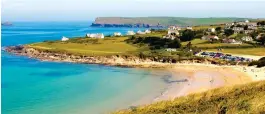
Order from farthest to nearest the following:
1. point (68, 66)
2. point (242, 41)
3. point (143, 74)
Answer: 1. point (242, 41)
2. point (68, 66)
3. point (143, 74)

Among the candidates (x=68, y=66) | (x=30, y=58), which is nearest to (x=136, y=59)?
(x=68, y=66)

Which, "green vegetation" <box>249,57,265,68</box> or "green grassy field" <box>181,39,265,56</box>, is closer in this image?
"green vegetation" <box>249,57,265,68</box>

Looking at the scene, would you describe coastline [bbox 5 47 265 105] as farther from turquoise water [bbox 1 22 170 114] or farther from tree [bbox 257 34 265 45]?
tree [bbox 257 34 265 45]

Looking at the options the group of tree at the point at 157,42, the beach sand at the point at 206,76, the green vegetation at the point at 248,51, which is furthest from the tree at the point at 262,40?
the beach sand at the point at 206,76

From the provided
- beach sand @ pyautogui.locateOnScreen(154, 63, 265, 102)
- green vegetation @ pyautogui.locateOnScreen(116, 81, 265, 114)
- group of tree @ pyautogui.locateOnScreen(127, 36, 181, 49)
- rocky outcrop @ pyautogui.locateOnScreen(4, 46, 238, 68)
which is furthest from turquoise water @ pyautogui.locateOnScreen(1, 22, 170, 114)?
group of tree @ pyautogui.locateOnScreen(127, 36, 181, 49)

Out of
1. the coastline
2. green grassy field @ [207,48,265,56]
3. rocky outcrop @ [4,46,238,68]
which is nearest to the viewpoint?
the coastline

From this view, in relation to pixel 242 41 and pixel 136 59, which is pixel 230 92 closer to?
A: pixel 136 59

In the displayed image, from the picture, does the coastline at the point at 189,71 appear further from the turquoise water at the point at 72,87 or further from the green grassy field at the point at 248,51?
the green grassy field at the point at 248,51
